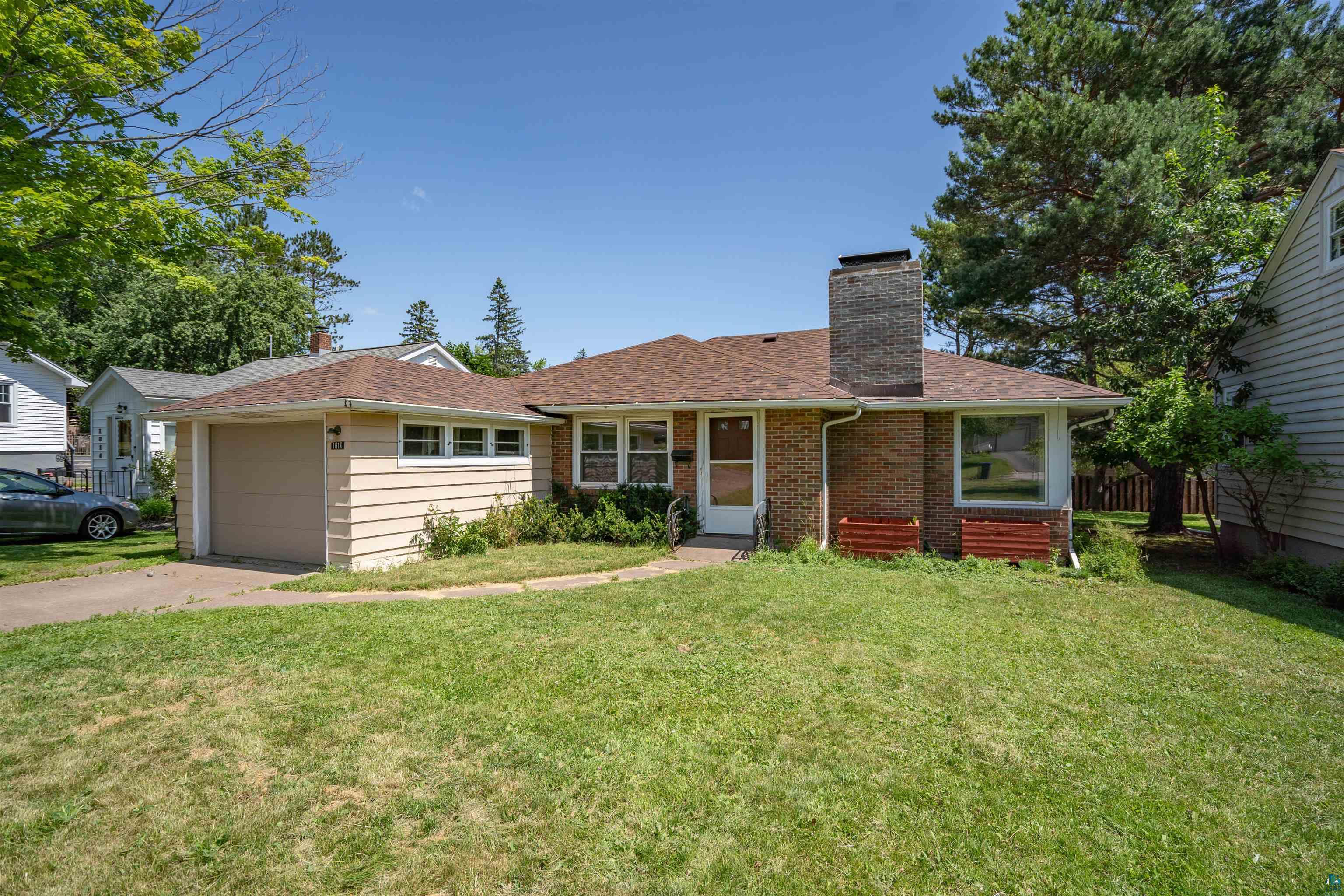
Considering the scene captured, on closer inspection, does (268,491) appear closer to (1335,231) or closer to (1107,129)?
(1335,231)

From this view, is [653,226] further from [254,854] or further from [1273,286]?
[254,854]

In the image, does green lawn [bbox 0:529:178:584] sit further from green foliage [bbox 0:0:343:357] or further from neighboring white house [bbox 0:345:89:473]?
neighboring white house [bbox 0:345:89:473]

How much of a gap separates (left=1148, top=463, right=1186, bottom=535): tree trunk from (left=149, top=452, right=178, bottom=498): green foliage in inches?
1045

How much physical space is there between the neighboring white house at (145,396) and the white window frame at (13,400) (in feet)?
14.9

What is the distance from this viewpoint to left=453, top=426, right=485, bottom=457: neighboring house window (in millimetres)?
10188

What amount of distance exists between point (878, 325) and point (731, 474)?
12.8 feet

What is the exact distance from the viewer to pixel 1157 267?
11.0 m

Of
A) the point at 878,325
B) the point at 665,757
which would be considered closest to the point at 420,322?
the point at 878,325

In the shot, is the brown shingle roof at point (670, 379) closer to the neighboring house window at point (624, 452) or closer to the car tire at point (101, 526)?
the neighboring house window at point (624, 452)

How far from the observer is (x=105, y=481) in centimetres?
2048

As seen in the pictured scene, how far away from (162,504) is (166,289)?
18574 millimetres

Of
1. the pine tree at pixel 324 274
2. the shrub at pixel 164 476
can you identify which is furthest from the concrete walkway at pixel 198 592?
the pine tree at pixel 324 274

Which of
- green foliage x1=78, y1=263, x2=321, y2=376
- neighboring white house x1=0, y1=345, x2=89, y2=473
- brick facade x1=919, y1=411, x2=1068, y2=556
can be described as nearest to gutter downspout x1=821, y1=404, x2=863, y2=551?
brick facade x1=919, y1=411, x2=1068, y2=556

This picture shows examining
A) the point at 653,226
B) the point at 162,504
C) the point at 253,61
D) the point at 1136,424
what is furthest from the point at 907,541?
the point at 162,504
